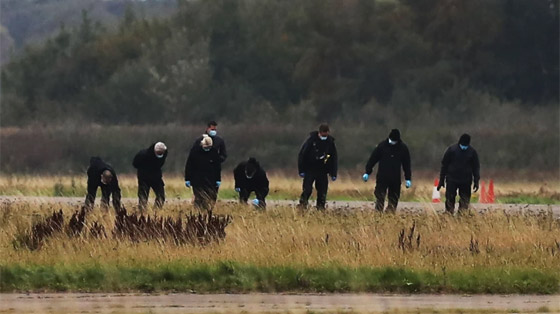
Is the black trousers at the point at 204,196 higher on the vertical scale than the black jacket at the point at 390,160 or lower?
lower

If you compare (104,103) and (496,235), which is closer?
(496,235)

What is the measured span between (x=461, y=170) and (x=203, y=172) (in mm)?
4377

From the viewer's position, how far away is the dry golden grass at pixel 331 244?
16781mm

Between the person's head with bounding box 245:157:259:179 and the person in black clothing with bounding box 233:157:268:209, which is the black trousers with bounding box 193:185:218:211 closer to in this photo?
the person in black clothing with bounding box 233:157:268:209

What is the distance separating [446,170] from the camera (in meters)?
23.3

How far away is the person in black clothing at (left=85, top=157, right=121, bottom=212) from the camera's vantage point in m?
21.9

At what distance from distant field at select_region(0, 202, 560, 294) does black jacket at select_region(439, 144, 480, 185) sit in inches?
81.4

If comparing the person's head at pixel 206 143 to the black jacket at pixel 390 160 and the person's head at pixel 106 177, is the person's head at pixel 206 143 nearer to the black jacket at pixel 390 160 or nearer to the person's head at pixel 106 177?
the person's head at pixel 106 177

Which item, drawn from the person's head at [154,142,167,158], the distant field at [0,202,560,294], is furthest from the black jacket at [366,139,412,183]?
the person's head at [154,142,167,158]

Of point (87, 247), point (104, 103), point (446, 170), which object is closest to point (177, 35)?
point (104, 103)

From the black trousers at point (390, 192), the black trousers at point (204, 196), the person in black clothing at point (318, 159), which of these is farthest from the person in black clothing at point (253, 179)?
the black trousers at point (390, 192)

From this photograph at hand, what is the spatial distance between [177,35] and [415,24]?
1262cm

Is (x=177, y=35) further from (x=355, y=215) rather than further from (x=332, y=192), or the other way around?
(x=355, y=215)

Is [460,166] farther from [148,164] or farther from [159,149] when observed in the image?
[148,164]
